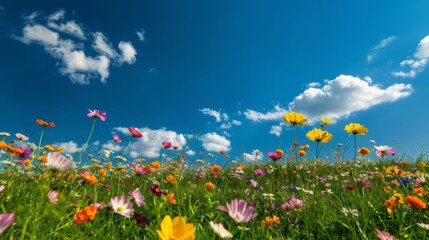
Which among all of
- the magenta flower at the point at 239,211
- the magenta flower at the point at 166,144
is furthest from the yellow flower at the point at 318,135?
the magenta flower at the point at 166,144

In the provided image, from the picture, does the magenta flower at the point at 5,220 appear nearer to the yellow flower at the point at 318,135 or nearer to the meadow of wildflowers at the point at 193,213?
the meadow of wildflowers at the point at 193,213

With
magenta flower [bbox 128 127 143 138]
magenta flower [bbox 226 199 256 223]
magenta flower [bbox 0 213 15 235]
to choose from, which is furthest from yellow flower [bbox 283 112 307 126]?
magenta flower [bbox 0 213 15 235]

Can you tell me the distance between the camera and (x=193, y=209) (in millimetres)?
3131

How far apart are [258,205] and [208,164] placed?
402 centimetres

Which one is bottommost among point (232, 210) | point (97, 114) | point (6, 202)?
point (232, 210)

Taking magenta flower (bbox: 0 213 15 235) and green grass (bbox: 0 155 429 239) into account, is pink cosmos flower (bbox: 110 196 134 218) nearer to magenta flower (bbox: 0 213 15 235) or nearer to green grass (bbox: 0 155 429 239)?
green grass (bbox: 0 155 429 239)

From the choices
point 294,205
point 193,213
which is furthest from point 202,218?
point 294,205

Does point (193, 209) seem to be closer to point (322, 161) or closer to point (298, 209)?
point (298, 209)

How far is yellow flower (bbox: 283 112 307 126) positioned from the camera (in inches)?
121

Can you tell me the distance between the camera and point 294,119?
3.12m

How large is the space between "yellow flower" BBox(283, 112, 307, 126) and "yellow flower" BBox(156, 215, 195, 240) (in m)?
1.97

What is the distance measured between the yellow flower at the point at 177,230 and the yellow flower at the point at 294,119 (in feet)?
6.47

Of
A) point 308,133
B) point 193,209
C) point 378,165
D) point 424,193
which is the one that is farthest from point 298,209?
point 378,165

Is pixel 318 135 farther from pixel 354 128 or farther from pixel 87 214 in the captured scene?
pixel 87 214
